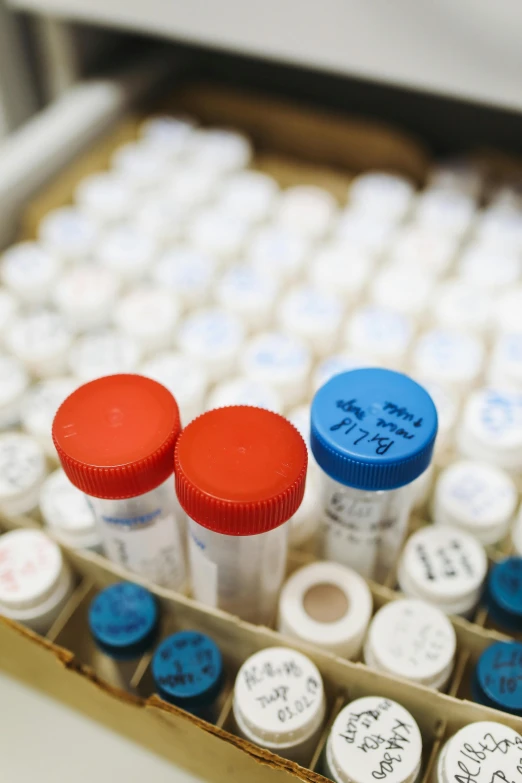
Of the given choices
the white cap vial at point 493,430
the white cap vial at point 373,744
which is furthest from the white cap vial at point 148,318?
the white cap vial at point 373,744

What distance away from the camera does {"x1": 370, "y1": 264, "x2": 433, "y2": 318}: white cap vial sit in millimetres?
796

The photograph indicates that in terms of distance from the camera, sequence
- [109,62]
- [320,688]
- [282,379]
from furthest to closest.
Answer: [109,62]
[282,379]
[320,688]

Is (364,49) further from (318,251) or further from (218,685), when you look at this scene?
(218,685)

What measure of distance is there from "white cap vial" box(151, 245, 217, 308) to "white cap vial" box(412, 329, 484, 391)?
0.25 m

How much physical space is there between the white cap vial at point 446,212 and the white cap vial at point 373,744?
603mm

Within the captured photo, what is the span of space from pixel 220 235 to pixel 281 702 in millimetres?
565

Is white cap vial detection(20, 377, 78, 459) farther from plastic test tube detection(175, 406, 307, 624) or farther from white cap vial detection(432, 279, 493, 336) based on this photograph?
white cap vial detection(432, 279, 493, 336)

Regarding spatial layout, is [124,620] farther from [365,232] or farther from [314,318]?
[365,232]

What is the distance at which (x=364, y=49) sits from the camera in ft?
2.56

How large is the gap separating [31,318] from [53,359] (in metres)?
0.07

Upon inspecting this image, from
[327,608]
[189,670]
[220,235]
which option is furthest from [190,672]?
[220,235]

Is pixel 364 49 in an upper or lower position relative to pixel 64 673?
upper

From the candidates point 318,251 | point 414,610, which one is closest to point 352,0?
point 318,251

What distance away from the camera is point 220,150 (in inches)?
39.6
